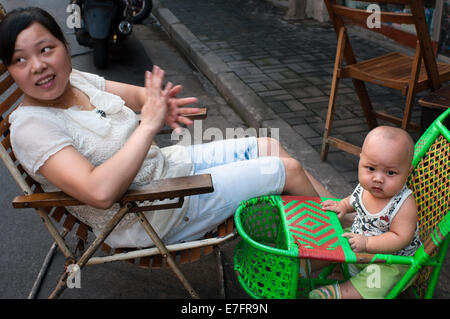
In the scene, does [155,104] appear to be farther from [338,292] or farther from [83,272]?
[83,272]

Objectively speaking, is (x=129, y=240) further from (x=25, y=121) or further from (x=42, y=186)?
(x=25, y=121)

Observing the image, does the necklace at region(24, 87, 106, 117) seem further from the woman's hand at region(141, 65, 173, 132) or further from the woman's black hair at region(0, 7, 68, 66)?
the woman's hand at region(141, 65, 173, 132)

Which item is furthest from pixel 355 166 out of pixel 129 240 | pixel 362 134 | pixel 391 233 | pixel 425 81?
pixel 129 240

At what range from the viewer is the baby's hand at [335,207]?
1.99 metres

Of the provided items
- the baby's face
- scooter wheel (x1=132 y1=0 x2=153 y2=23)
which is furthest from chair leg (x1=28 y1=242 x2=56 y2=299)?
scooter wheel (x1=132 y1=0 x2=153 y2=23)

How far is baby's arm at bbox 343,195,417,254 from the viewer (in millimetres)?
1795

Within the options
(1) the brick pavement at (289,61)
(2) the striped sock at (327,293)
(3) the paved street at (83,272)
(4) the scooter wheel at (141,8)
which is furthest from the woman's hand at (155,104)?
(4) the scooter wheel at (141,8)

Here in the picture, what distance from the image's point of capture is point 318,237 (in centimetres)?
180

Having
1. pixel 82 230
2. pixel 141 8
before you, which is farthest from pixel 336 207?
pixel 141 8

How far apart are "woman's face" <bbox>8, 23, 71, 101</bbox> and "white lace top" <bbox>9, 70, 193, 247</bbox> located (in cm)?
8

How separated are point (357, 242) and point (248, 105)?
2835mm

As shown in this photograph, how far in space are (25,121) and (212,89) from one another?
12.3ft

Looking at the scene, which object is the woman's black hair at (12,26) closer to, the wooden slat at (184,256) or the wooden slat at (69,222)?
the wooden slat at (69,222)
